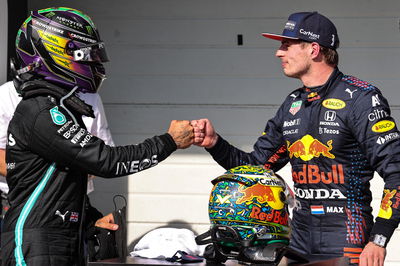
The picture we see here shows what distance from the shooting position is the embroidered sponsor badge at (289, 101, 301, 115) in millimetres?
4133

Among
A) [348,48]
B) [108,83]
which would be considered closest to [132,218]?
[108,83]

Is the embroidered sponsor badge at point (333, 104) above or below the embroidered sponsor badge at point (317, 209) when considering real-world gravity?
above

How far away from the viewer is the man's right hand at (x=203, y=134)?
4148 millimetres

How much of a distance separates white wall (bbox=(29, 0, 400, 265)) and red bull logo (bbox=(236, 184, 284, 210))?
3071mm

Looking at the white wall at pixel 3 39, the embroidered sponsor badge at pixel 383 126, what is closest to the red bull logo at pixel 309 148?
the embroidered sponsor badge at pixel 383 126

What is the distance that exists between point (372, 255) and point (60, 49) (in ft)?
5.83

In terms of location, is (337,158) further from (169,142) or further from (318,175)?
(169,142)

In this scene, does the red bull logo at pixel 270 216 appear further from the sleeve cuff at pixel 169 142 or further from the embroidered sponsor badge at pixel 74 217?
the embroidered sponsor badge at pixel 74 217

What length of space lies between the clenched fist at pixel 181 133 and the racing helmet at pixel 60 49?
0.46m

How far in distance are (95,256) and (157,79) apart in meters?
3.08

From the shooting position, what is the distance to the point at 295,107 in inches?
164

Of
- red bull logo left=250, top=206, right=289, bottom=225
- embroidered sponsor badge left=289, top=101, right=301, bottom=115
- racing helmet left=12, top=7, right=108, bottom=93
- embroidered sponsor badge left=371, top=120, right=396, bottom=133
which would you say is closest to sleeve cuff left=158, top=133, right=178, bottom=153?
racing helmet left=12, top=7, right=108, bottom=93

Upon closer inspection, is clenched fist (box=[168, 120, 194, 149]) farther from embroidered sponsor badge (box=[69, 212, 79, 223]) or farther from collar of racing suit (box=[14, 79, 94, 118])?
embroidered sponsor badge (box=[69, 212, 79, 223])

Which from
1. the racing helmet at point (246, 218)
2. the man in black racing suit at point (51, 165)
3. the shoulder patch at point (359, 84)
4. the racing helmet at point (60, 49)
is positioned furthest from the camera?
the shoulder patch at point (359, 84)
